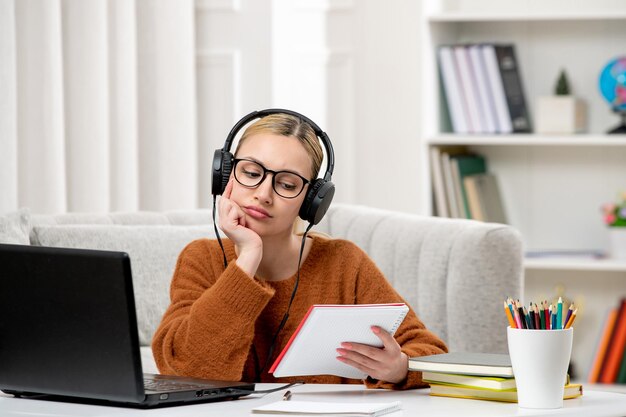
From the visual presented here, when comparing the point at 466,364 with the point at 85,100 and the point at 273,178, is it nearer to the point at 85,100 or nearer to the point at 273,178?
the point at 273,178

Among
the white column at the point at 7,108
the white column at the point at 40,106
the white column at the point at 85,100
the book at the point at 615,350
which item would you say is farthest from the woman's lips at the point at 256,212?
the book at the point at 615,350

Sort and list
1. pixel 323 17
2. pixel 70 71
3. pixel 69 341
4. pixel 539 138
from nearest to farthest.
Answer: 1. pixel 69 341
2. pixel 70 71
3. pixel 539 138
4. pixel 323 17

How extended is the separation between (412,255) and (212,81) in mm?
1482

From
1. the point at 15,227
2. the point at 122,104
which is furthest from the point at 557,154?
the point at 15,227

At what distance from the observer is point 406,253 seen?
222cm

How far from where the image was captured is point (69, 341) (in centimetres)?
119

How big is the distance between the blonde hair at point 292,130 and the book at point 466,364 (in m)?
0.37

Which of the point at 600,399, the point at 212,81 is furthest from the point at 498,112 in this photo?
the point at 600,399

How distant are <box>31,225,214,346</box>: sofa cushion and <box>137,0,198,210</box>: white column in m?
0.90

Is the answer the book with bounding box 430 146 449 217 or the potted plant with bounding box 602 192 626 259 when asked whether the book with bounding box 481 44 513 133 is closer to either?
the book with bounding box 430 146 449 217

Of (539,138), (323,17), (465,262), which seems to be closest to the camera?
(465,262)

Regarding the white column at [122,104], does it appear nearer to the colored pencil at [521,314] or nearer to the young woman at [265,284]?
the young woman at [265,284]

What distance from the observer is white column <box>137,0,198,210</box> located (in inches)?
126

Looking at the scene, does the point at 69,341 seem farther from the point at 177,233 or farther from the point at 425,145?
the point at 425,145
